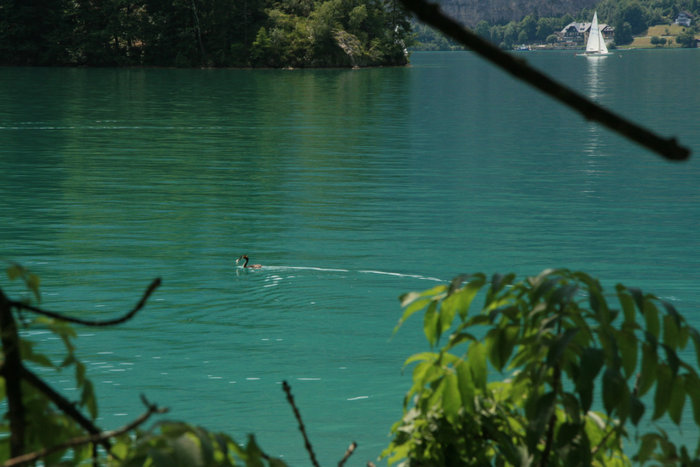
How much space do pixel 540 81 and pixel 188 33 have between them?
348 ft

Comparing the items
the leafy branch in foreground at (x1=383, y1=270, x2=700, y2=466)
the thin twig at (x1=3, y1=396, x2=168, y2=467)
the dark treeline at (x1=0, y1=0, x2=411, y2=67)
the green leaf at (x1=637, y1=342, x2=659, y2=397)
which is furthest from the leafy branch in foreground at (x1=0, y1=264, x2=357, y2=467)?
the dark treeline at (x1=0, y1=0, x2=411, y2=67)

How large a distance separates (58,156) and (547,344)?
3251cm

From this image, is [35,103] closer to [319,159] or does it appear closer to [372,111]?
[372,111]

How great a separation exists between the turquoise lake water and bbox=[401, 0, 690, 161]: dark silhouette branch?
8.57 m

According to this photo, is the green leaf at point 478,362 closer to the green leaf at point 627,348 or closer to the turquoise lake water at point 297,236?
the green leaf at point 627,348

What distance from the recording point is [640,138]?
779mm

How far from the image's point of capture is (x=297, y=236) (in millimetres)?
19531

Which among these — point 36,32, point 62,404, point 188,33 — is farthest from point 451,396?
point 36,32

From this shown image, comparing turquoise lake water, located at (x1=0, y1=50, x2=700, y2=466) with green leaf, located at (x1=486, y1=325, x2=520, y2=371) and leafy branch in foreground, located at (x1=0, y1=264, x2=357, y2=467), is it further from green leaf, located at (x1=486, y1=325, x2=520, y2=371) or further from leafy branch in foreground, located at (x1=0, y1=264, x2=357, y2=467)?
leafy branch in foreground, located at (x1=0, y1=264, x2=357, y2=467)

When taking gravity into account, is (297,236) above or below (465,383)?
below

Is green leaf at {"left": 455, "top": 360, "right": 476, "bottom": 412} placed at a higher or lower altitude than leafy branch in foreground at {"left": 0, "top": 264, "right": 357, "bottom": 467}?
lower

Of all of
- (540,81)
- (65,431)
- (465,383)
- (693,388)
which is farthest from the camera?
(465,383)

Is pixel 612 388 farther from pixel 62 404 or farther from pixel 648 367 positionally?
pixel 62 404

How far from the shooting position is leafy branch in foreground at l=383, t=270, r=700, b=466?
1.79 meters
